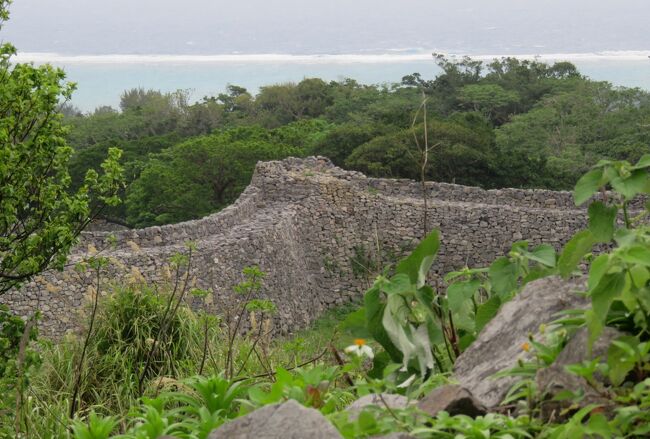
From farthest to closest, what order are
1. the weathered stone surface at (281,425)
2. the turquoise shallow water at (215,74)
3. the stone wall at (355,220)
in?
1. the turquoise shallow water at (215,74)
2. the stone wall at (355,220)
3. the weathered stone surface at (281,425)

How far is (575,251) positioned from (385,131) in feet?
92.2

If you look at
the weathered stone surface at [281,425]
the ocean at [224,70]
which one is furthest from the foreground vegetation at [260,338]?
the ocean at [224,70]

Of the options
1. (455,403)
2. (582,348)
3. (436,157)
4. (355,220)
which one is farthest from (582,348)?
(436,157)

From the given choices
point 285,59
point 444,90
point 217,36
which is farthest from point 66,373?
point 217,36

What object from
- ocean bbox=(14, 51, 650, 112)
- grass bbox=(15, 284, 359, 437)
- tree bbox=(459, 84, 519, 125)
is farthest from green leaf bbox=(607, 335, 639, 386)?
ocean bbox=(14, 51, 650, 112)

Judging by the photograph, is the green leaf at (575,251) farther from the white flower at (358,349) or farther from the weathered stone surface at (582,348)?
the white flower at (358,349)

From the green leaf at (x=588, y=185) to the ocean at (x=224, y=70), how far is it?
131854mm

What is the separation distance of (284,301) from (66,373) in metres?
11.9

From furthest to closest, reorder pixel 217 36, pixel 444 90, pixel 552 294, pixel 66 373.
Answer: pixel 217 36, pixel 444 90, pixel 66 373, pixel 552 294

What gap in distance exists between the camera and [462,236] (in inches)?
858

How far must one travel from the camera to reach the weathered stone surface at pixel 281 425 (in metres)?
2.83

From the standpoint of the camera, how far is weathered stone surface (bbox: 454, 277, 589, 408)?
351cm

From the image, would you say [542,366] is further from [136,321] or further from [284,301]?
[284,301]

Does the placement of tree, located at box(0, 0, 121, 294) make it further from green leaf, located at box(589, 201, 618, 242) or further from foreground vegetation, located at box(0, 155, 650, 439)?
green leaf, located at box(589, 201, 618, 242)
